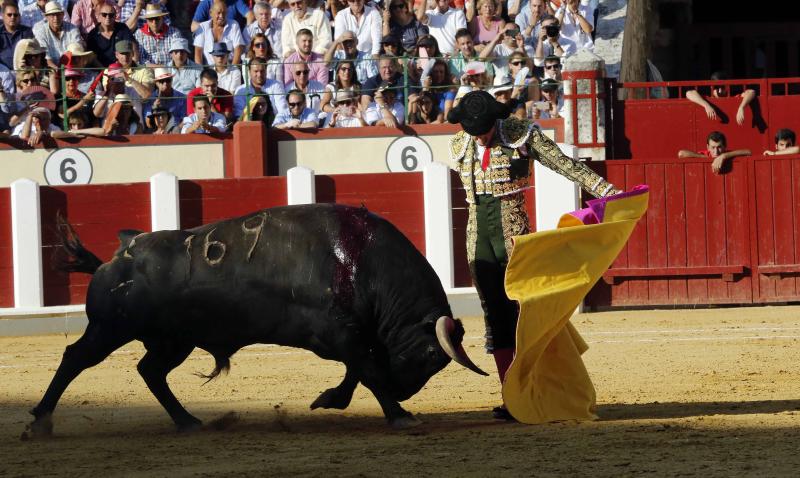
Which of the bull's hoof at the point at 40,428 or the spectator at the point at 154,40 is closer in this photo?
the bull's hoof at the point at 40,428

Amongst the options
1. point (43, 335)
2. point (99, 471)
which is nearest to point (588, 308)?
point (43, 335)

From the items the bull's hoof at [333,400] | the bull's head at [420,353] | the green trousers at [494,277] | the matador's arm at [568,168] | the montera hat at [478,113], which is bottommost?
the bull's hoof at [333,400]

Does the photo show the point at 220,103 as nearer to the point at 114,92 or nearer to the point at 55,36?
the point at 114,92

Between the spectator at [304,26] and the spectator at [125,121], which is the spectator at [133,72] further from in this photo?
the spectator at [304,26]

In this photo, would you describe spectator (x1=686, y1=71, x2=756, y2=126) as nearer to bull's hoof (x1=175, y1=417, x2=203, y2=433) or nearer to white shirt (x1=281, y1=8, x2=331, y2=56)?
white shirt (x1=281, y1=8, x2=331, y2=56)

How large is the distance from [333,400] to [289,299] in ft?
1.67

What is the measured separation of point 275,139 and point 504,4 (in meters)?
2.30

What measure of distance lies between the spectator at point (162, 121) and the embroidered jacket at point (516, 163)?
20.5 feet

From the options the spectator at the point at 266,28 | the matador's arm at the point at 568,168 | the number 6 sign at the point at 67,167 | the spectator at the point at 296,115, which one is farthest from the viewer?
the spectator at the point at 266,28

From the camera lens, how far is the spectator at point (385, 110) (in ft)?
37.2

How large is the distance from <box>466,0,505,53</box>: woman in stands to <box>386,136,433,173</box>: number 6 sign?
0.98 meters

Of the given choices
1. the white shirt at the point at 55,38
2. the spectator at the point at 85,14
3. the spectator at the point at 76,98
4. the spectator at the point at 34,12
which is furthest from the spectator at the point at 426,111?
the spectator at the point at 34,12

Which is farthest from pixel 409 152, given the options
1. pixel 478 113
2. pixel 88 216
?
pixel 478 113

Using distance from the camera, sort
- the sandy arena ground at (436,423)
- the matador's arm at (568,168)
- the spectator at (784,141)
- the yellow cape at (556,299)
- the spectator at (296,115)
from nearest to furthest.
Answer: the sandy arena ground at (436,423), the yellow cape at (556,299), the matador's arm at (568,168), the spectator at (784,141), the spectator at (296,115)
